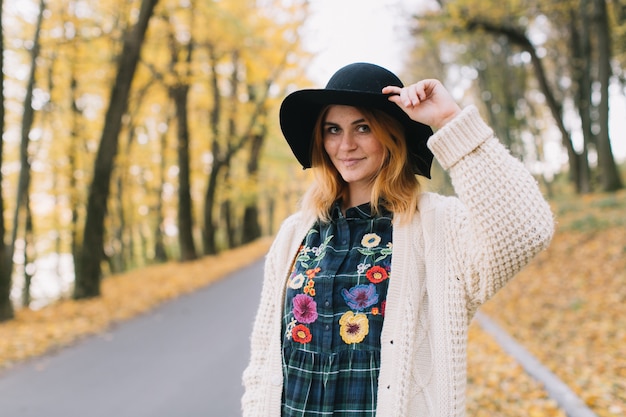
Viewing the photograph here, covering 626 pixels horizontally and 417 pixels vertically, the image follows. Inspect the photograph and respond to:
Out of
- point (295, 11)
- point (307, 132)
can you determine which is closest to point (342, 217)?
point (307, 132)

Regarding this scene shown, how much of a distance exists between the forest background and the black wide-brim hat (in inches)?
349

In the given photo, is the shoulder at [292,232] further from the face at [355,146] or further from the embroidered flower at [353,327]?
the embroidered flower at [353,327]

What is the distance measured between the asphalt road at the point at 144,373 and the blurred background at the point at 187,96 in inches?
129

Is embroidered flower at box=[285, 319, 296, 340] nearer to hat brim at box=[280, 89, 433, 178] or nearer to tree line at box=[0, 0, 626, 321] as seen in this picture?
hat brim at box=[280, 89, 433, 178]

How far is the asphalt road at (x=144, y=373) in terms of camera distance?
5.30 meters

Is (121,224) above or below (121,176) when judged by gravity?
below

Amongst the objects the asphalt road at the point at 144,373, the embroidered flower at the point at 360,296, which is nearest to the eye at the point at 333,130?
the embroidered flower at the point at 360,296

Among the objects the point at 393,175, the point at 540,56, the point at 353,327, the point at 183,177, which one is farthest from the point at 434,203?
the point at 540,56

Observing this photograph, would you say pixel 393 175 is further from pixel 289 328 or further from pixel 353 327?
pixel 289 328

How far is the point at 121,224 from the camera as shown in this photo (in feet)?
66.9

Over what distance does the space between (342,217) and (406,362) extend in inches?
26.9

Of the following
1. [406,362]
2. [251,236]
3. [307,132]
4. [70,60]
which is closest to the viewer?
[406,362]

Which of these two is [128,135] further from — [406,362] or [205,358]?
[406,362]

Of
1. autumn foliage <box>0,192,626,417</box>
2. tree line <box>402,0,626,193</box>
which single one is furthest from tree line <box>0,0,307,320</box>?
tree line <box>402,0,626,193</box>
